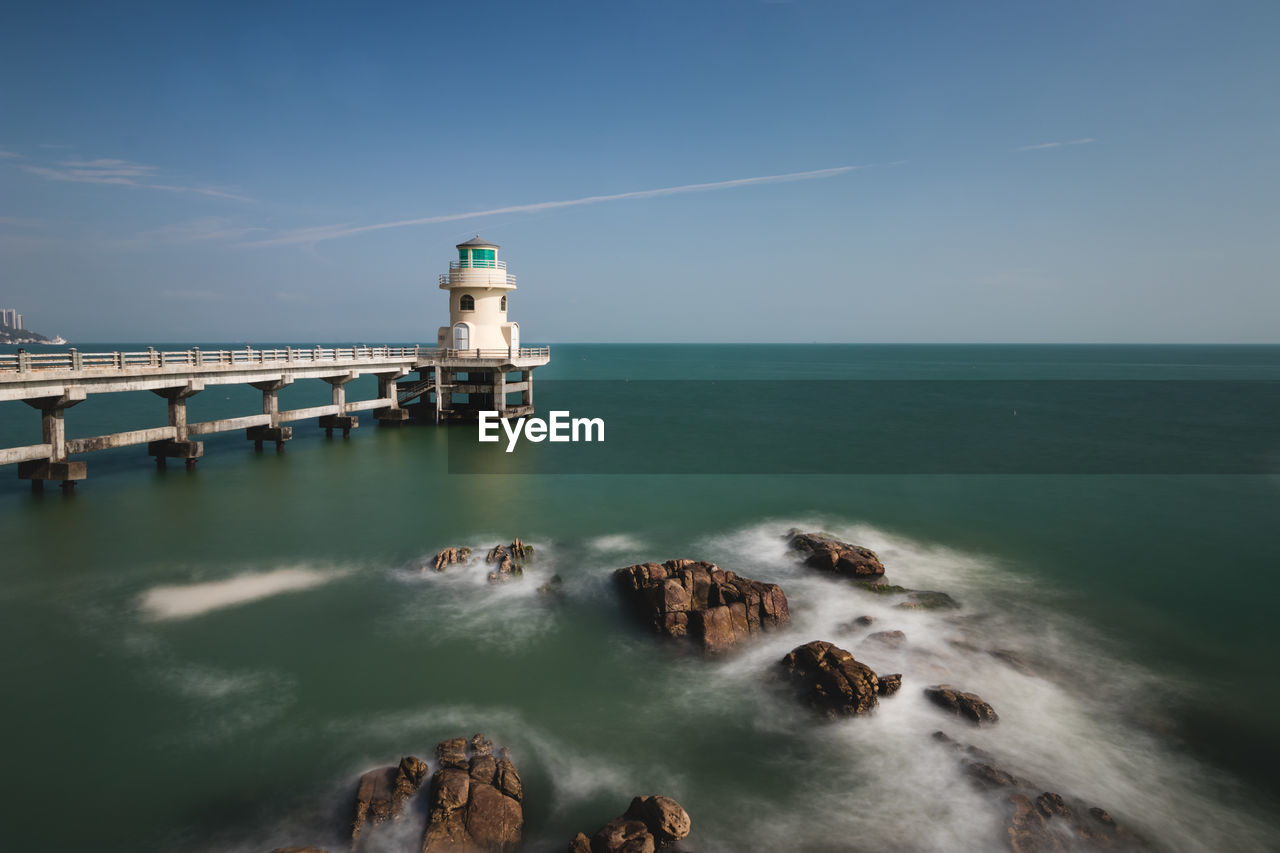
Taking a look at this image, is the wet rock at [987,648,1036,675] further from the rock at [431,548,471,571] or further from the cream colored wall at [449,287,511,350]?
the cream colored wall at [449,287,511,350]

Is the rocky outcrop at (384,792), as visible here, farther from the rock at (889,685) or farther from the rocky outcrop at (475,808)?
the rock at (889,685)

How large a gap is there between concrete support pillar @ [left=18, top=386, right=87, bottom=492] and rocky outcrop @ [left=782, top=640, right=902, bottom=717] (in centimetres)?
2372

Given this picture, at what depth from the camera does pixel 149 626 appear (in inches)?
535

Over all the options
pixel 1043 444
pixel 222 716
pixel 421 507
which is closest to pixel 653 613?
pixel 222 716

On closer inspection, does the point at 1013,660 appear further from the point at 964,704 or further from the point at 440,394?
the point at 440,394

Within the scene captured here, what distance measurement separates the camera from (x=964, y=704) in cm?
1054

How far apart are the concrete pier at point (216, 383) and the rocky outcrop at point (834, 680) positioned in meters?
22.6

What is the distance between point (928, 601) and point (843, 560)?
6.95ft

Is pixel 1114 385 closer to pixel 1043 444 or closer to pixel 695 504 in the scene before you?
pixel 1043 444

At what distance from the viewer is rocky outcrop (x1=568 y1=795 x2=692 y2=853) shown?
7.46 meters

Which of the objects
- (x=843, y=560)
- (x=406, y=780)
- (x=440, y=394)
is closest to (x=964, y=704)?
(x=843, y=560)

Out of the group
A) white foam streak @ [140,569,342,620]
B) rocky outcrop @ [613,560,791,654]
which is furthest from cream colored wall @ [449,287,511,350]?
rocky outcrop @ [613,560,791,654]

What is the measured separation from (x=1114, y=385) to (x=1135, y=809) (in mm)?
93736

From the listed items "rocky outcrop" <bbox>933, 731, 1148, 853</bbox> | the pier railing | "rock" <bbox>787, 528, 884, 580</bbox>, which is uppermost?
the pier railing
